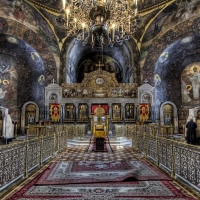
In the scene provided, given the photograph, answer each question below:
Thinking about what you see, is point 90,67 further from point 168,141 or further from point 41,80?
point 168,141

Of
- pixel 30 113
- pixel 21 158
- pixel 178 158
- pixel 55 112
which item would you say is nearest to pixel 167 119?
pixel 55 112

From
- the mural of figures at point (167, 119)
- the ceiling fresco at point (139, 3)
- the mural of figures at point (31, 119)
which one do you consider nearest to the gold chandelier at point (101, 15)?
the ceiling fresco at point (139, 3)

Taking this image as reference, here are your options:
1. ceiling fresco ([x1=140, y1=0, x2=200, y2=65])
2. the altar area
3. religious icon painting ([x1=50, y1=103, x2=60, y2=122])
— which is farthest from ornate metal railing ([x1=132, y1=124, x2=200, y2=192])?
ceiling fresco ([x1=140, y1=0, x2=200, y2=65])

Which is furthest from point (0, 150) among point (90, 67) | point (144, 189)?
point (90, 67)

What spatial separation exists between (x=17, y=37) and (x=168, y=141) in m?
14.1

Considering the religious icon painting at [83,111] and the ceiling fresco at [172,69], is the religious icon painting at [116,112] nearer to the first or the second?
the religious icon painting at [83,111]

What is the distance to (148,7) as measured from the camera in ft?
47.4

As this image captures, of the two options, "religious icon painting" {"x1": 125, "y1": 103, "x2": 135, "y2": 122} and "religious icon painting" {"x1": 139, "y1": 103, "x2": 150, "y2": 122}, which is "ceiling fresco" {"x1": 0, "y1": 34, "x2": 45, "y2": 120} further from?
"religious icon painting" {"x1": 139, "y1": 103, "x2": 150, "y2": 122}

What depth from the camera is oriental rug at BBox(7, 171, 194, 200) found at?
285cm

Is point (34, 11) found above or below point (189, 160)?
above

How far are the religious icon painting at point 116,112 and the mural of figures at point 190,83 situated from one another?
593 centimetres

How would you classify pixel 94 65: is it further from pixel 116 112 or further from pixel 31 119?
pixel 31 119

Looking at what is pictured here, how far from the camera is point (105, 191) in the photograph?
10.2 feet

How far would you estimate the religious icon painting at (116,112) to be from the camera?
1525 centimetres
